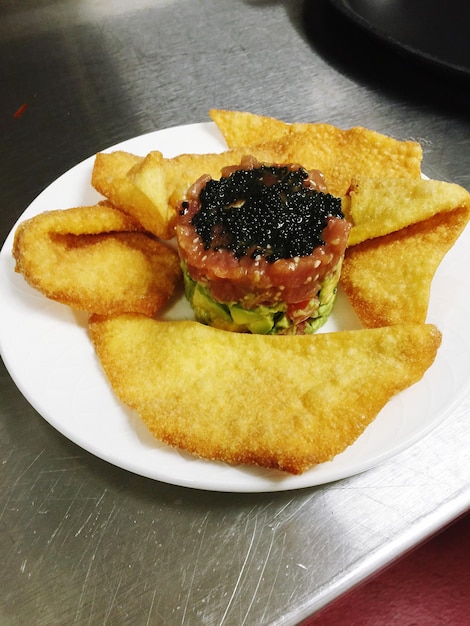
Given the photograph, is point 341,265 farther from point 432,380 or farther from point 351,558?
point 351,558

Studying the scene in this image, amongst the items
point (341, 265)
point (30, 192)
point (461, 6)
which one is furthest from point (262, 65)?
point (341, 265)

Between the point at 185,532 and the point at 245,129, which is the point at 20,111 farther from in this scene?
the point at 185,532

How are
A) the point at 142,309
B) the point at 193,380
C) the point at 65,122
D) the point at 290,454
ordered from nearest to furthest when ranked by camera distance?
the point at 290,454, the point at 193,380, the point at 142,309, the point at 65,122

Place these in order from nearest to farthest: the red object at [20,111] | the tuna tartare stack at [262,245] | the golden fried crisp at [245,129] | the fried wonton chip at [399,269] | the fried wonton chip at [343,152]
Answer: the tuna tartare stack at [262,245], the fried wonton chip at [399,269], the fried wonton chip at [343,152], the golden fried crisp at [245,129], the red object at [20,111]

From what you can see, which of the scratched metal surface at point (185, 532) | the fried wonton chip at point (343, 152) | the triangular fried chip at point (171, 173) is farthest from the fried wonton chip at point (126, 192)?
the scratched metal surface at point (185, 532)

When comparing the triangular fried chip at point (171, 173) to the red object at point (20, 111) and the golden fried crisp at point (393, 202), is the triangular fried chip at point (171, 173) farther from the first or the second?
the red object at point (20, 111)

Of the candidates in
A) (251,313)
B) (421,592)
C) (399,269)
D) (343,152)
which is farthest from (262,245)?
(421,592)

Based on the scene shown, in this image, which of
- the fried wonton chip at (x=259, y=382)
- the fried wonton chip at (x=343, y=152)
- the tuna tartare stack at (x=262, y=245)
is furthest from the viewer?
the fried wonton chip at (x=343, y=152)
